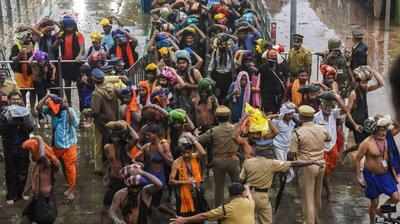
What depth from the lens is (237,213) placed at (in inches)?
271

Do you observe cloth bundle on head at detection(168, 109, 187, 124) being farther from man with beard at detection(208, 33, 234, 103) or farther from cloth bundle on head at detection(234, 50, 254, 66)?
man with beard at detection(208, 33, 234, 103)

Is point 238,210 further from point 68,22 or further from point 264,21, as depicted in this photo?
point 264,21

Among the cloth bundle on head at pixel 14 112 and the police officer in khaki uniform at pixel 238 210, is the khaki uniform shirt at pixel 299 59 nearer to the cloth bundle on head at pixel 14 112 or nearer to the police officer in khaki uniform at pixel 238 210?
the cloth bundle on head at pixel 14 112

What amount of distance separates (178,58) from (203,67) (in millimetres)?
2364

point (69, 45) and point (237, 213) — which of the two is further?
point (69, 45)

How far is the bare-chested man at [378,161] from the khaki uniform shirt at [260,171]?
3.93 feet

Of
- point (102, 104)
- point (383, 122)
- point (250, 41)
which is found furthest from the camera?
point (250, 41)

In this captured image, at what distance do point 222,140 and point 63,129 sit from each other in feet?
6.79

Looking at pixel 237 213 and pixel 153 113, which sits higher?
pixel 153 113

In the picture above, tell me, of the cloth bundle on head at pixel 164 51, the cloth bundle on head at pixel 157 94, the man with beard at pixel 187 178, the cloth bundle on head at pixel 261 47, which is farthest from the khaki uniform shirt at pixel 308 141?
the cloth bundle on head at pixel 261 47

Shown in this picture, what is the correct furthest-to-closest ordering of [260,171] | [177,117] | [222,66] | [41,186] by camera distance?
[222,66], [177,117], [41,186], [260,171]

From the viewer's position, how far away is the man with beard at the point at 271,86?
11.4 meters

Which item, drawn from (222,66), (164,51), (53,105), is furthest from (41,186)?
(222,66)

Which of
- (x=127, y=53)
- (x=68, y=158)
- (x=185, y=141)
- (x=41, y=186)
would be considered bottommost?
(x=68, y=158)
